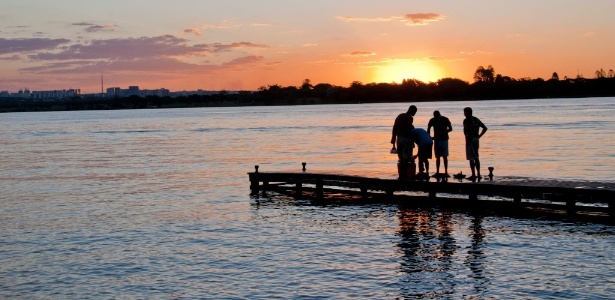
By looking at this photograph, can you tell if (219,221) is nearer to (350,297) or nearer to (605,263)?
(350,297)

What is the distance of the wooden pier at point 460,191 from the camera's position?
68.8 ft

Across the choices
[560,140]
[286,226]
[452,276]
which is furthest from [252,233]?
[560,140]

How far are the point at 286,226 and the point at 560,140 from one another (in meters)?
42.4

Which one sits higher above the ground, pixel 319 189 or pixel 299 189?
pixel 319 189

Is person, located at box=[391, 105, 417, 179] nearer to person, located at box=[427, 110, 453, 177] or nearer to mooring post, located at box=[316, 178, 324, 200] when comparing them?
person, located at box=[427, 110, 453, 177]

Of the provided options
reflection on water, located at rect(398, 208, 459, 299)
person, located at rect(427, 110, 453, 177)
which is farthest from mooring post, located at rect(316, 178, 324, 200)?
person, located at rect(427, 110, 453, 177)

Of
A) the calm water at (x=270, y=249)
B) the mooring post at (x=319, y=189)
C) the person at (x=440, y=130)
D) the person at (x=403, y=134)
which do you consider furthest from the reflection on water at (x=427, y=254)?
the mooring post at (x=319, y=189)

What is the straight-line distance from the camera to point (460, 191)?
22922mm

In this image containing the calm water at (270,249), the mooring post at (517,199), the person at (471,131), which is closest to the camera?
the calm water at (270,249)

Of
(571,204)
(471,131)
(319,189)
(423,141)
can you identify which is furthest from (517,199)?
(319,189)

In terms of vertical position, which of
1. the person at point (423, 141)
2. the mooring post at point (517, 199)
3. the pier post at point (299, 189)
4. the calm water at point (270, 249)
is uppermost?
the person at point (423, 141)

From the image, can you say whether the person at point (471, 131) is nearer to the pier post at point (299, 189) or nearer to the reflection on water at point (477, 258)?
the reflection on water at point (477, 258)

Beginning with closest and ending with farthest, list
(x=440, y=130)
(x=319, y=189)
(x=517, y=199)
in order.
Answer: (x=517, y=199), (x=440, y=130), (x=319, y=189)

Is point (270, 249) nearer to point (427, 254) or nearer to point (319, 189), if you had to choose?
point (427, 254)
